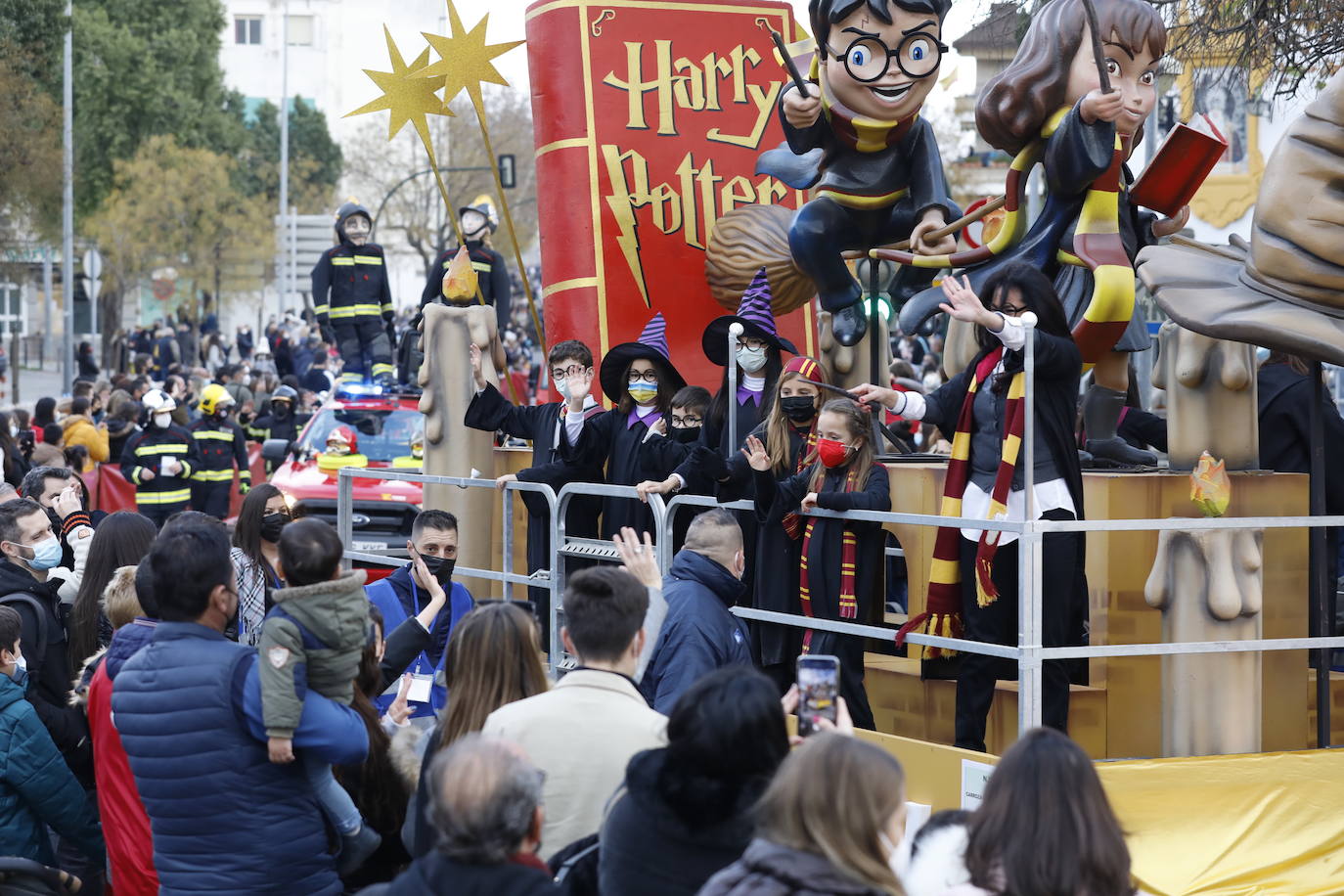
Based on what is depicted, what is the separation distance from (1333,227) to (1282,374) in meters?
1.13

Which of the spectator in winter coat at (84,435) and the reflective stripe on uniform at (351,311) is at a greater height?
the reflective stripe on uniform at (351,311)

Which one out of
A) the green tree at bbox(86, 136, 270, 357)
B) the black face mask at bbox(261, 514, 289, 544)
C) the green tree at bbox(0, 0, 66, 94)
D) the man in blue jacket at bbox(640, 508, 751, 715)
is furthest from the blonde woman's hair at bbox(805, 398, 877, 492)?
the green tree at bbox(86, 136, 270, 357)

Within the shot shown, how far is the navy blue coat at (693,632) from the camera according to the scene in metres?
6.12

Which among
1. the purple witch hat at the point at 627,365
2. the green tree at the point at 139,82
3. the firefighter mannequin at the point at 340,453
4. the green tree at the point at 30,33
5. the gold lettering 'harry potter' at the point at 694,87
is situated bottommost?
the firefighter mannequin at the point at 340,453

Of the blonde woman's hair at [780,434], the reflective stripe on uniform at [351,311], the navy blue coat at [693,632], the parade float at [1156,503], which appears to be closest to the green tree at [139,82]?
the reflective stripe on uniform at [351,311]

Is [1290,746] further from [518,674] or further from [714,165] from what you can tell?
[714,165]

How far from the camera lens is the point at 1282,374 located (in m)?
7.97

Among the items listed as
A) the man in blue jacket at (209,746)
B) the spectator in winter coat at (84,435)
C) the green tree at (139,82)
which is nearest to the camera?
the man in blue jacket at (209,746)

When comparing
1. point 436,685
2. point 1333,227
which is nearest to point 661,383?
point 436,685

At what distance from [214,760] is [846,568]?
10.2 ft

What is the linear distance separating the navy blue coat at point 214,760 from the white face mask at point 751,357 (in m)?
3.76

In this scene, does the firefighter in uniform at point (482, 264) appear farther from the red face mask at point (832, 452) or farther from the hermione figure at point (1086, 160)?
the red face mask at point (832, 452)

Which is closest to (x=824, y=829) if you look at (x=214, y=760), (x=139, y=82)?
(x=214, y=760)

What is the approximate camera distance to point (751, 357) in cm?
834
